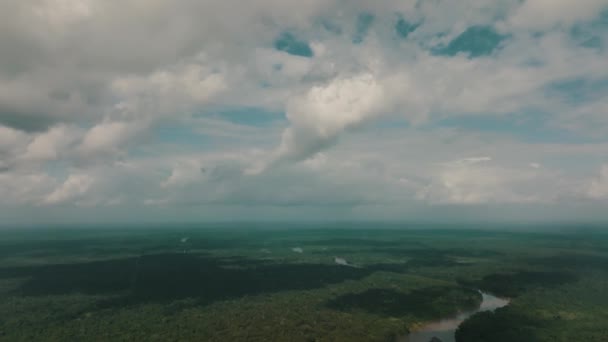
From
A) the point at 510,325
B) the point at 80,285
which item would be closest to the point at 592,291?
the point at 510,325

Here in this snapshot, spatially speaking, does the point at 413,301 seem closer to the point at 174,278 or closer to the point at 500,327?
the point at 500,327

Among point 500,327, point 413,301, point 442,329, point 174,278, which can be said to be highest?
point 174,278

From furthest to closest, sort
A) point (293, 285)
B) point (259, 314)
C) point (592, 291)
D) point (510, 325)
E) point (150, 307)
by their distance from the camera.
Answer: point (293, 285) → point (592, 291) → point (150, 307) → point (259, 314) → point (510, 325)

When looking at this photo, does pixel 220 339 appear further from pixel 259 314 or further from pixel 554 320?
pixel 554 320

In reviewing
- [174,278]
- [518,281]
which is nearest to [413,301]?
[518,281]

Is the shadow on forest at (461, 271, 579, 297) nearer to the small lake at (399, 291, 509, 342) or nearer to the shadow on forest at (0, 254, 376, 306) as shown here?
the small lake at (399, 291, 509, 342)

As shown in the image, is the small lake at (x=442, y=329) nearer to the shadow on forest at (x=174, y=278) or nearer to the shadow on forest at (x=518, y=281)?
the shadow on forest at (x=518, y=281)
